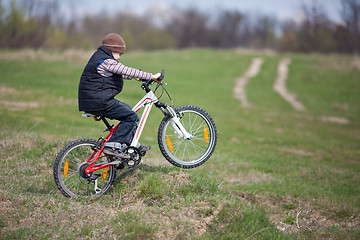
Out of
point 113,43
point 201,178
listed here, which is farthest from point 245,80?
point 113,43

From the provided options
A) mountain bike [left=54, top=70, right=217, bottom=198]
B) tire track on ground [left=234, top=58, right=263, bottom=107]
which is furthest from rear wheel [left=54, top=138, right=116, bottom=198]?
tire track on ground [left=234, top=58, right=263, bottom=107]

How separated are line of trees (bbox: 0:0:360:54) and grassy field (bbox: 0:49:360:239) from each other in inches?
1063

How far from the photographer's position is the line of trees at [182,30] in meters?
48.9

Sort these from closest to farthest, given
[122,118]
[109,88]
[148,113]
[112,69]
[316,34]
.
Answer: [112,69] → [109,88] → [122,118] → [148,113] → [316,34]

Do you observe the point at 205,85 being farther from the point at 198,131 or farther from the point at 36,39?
the point at 36,39

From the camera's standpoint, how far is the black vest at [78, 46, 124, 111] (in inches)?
205

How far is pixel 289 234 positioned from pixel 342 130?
49.7ft

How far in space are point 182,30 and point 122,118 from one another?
82089 millimetres

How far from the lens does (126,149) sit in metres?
5.45

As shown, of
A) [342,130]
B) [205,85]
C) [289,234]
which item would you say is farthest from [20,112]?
[205,85]

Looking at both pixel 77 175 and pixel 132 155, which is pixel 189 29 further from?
pixel 77 175

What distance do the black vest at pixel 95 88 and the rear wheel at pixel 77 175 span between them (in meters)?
0.57

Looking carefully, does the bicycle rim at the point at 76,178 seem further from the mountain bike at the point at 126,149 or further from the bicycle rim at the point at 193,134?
the bicycle rim at the point at 193,134

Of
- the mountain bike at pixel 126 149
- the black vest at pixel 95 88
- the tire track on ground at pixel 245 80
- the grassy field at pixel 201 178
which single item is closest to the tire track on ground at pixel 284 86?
the grassy field at pixel 201 178
